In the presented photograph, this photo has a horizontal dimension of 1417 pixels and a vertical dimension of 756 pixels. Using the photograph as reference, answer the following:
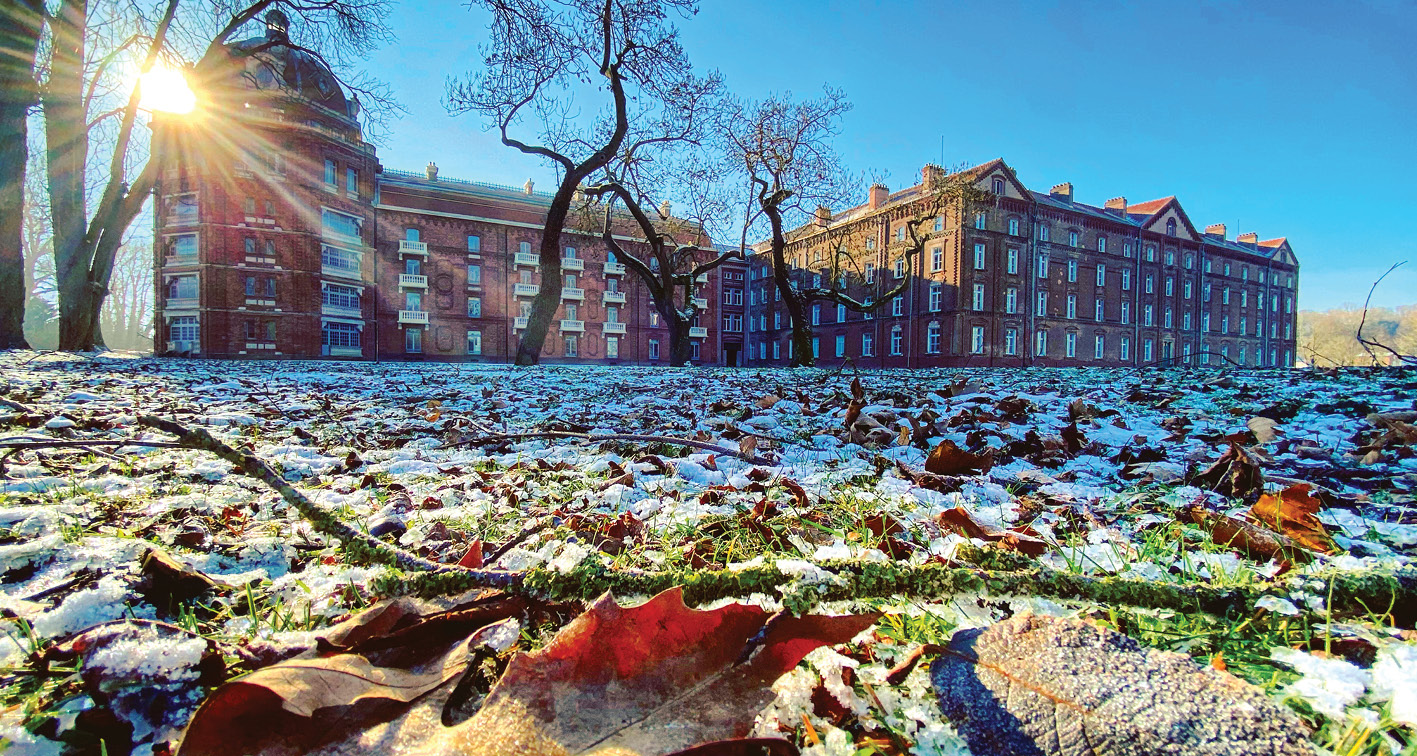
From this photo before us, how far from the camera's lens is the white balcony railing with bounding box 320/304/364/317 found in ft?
95.9

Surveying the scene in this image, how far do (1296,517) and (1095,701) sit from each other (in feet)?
Result: 3.85

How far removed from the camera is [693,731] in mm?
561

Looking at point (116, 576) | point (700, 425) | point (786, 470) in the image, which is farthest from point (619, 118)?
point (116, 576)

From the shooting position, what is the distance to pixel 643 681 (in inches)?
23.9

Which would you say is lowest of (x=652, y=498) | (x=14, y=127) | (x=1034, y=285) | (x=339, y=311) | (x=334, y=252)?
(x=652, y=498)

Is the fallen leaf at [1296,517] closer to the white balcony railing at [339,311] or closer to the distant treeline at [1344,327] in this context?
the white balcony railing at [339,311]

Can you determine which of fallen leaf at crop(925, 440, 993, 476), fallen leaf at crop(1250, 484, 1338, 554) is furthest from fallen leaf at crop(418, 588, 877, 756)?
fallen leaf at crop(925, 440, 993, 476)

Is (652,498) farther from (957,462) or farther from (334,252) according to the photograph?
(334,252)

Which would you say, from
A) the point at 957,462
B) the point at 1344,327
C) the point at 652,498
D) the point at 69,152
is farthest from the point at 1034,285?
the point at 69,152

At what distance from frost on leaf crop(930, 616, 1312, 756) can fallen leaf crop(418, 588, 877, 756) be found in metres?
0.14

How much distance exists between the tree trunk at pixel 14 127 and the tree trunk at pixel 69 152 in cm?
65

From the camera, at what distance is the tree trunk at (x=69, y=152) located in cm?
1005

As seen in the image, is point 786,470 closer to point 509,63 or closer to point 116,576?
point 116,576

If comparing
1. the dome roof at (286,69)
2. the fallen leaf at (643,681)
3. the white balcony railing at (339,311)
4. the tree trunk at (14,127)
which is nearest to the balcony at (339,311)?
the white balcony railing at (339,311)
